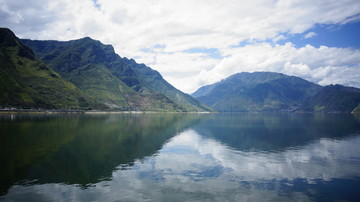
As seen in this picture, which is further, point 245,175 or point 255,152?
point 255,152

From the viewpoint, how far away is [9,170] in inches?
1732

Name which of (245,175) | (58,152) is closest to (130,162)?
(58,152)

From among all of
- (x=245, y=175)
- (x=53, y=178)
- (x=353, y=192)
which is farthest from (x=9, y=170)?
(x=353, y=192)

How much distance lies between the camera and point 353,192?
122 feet

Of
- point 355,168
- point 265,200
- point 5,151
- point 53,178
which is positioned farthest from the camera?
point 5,151

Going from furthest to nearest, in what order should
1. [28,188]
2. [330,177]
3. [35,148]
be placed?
[35,148] < [330,177] < [28,188]

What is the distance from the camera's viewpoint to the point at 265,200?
1324 inches

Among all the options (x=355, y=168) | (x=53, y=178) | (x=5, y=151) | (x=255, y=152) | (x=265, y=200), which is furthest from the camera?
(x=255, y=152)

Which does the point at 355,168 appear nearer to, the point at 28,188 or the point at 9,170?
the point at 28,188

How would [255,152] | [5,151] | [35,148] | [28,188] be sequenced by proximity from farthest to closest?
1. [255,152]
2. [35,148]
3. [5,151]
4. [28,188]

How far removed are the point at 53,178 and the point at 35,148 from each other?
3103 centimetres

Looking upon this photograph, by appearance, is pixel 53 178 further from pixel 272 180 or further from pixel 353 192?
pixel 353 192

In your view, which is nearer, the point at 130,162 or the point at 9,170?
the point at 9,170

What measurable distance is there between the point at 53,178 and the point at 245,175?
3703 centimetres
